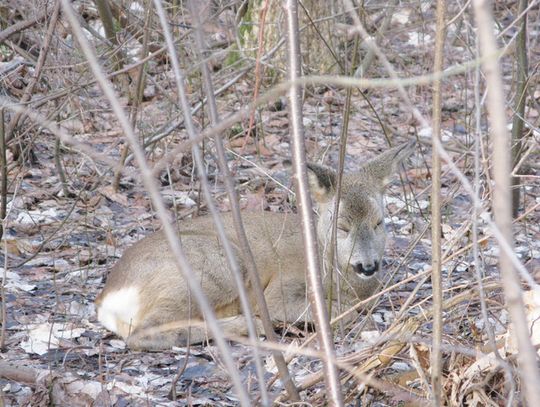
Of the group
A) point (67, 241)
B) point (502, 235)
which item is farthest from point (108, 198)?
point (502, 235)

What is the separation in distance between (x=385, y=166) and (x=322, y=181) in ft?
1.76

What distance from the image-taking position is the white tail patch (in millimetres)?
5844

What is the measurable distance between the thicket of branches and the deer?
0.20 meters

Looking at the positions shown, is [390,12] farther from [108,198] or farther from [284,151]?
[108,198]

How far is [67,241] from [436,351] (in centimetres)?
492

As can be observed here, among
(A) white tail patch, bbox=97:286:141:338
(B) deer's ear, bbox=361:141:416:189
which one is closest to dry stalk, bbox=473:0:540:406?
(A) white tail patch, bbox=97:286:141:338

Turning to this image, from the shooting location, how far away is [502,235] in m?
1.61

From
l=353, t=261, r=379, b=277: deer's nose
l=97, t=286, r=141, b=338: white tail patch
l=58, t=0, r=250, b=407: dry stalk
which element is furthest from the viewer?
l=353, t=261, r=379, b=277: deer's nose

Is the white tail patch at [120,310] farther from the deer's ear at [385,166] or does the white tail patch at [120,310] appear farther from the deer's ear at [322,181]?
the deer's ear at [385,166]


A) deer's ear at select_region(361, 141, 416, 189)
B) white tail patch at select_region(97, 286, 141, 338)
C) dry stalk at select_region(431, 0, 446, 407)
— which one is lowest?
white tail patch at select_region(97, 286, 141, 338)

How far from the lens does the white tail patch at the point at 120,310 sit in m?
5.84

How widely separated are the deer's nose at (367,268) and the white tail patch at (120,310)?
138 centimetres

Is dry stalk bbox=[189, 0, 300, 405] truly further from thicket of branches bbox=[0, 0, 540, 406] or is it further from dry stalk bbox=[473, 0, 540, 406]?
dry stalk bbox=[473, 0, 540, 406]

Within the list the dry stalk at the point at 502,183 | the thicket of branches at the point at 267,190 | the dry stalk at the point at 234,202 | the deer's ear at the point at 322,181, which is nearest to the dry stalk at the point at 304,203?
the thicket of branches at the point at 267,190
